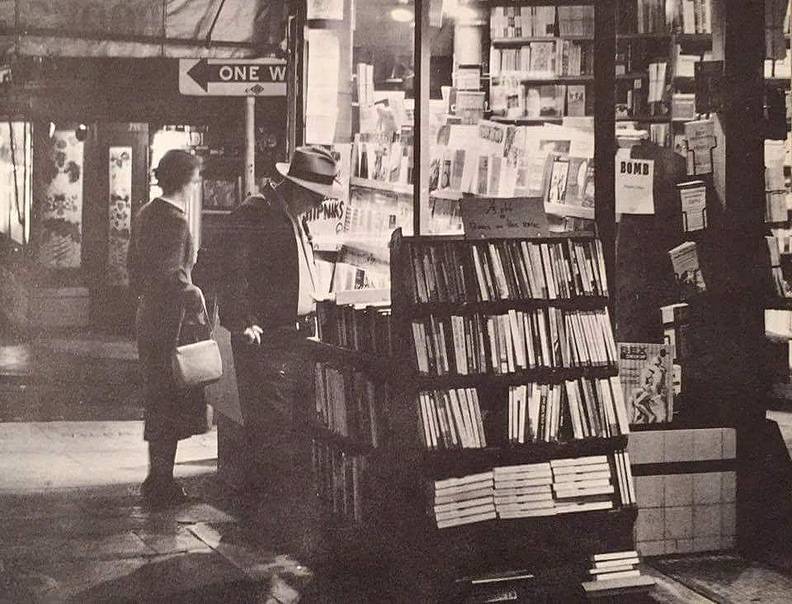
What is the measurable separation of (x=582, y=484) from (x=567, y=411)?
0.36m

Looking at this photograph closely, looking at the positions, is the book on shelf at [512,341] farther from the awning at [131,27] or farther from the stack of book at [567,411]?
Result: the awning at [131,27]

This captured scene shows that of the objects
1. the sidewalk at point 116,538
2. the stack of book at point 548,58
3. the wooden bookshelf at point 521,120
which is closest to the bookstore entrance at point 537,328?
the sidewalk at point 116,538

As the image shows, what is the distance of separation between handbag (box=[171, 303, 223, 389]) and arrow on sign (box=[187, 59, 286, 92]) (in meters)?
2.77

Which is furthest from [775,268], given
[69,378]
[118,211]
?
[118,211]

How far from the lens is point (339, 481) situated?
6082 millimetres

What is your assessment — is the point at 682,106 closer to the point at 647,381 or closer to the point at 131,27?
the point at 647,381

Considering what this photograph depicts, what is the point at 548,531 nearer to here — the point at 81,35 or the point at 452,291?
the point at 452,291

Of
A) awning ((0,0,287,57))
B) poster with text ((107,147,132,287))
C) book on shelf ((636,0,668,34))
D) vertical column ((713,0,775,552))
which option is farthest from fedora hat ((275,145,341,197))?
poster with text ((107,147,132,287))

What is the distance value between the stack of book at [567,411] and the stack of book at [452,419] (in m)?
0.20

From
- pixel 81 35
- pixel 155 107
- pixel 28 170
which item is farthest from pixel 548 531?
pixel 28 170

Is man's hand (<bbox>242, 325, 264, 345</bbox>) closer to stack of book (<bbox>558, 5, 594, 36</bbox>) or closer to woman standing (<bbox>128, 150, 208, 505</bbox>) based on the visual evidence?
woman standing (<bbox>128, 150, 208, 505</bbox>)

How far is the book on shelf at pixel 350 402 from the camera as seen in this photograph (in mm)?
5703

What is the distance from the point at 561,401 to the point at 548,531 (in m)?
0.63

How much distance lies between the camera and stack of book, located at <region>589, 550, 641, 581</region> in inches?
218
